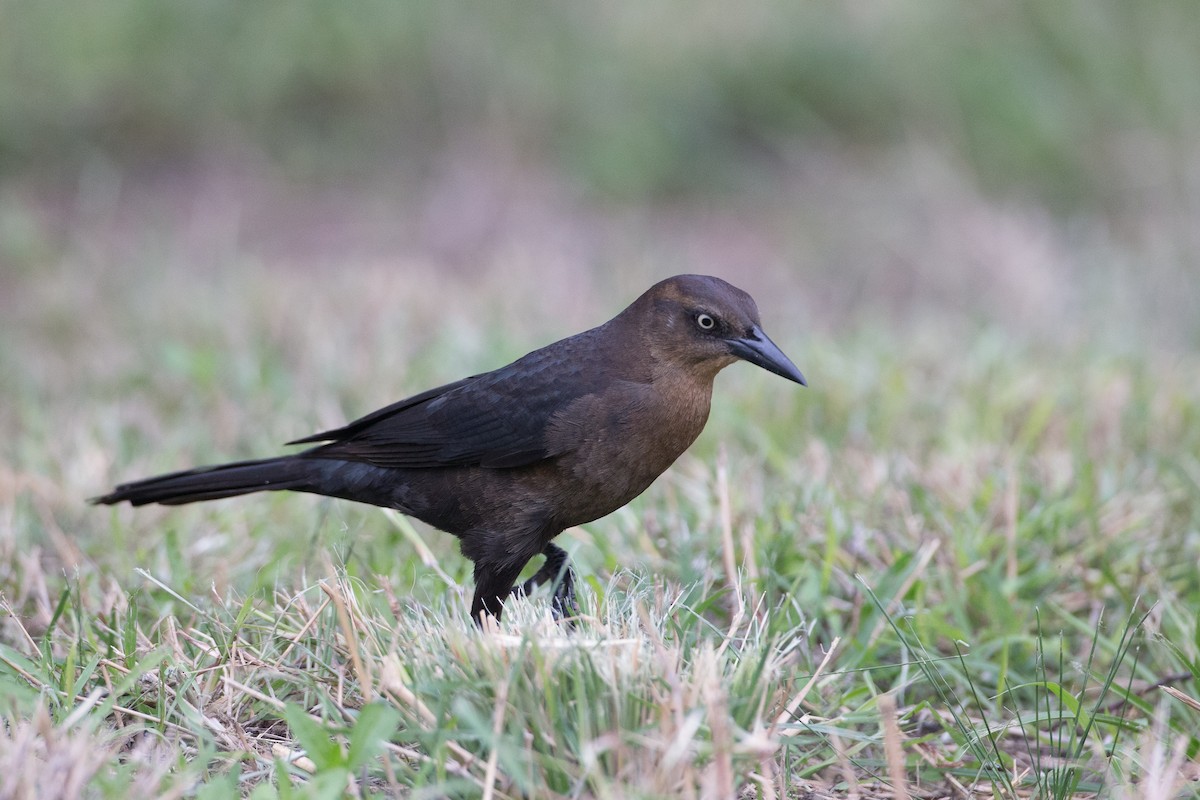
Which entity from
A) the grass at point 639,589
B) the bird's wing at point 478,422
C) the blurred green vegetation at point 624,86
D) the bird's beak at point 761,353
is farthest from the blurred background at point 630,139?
the bird's beak at point 761,353

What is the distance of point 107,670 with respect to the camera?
2.63 meters

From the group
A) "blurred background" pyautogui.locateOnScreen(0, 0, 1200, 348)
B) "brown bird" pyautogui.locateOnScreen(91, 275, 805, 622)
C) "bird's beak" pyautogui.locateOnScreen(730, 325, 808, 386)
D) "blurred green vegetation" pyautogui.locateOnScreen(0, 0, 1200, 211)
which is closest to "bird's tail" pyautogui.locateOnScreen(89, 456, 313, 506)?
"brown bird" pyautogui.locateOnScreen(91, 275, 805, 622)

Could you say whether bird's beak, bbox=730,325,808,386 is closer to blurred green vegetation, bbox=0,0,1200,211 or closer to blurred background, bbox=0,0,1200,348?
blurred background, bbox=0,0,1200,348

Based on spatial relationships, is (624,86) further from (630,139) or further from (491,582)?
(491,582)

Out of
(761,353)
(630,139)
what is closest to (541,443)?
(761,353)

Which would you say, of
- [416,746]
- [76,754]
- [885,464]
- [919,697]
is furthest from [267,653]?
[885,464]

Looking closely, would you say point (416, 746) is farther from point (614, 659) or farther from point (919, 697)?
point (919, 697)

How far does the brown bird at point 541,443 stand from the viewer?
9.99 feet

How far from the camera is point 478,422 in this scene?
3.24m

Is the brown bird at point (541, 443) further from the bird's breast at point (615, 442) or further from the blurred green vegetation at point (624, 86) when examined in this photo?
the blurred green vegetation at point (624, 86)

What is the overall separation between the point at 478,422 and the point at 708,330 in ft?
1.98

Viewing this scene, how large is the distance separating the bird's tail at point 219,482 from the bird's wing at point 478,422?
0.08 m

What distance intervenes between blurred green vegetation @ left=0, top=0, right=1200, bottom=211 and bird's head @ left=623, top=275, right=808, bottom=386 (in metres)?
5.84

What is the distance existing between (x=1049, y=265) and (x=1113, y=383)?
101 inches
